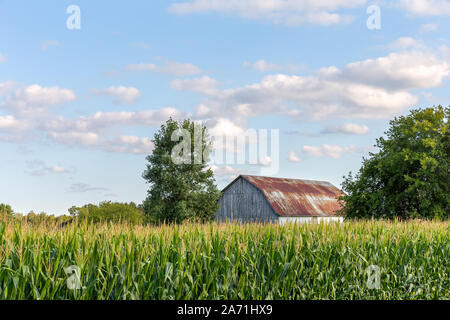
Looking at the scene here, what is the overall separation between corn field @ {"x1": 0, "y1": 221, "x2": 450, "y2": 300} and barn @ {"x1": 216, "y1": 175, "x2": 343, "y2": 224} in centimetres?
2816

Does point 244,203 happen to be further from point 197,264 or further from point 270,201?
point 197,264

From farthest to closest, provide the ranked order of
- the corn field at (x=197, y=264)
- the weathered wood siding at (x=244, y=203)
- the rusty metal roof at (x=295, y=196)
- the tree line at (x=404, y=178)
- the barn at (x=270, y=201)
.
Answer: the rusty metal roof at (x=295, y=196)
the weathered wood siding at (x=244, y=203)
the barn at (x=270, y=201)
the tree line at (x=404, y=178)
the corn field at (x=197, y=264)

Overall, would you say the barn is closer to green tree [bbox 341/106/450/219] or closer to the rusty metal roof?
the rusty metal roof

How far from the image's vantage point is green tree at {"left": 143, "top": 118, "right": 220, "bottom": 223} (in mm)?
39031

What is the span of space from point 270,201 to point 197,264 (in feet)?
108

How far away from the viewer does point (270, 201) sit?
1519 inches

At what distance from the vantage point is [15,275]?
5039mm

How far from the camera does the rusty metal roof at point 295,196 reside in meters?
39.3

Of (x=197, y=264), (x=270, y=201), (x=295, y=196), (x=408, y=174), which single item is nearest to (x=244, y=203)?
(x=270, y=201)

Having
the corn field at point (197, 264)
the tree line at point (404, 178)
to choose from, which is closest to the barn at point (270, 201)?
the tree line at point (404, 178)

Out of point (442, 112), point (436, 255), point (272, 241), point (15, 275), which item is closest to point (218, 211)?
point (442, 112)

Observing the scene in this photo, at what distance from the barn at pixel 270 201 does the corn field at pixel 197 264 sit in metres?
28.2

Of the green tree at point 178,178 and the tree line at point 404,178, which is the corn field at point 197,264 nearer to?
the tree line at point 404,178
